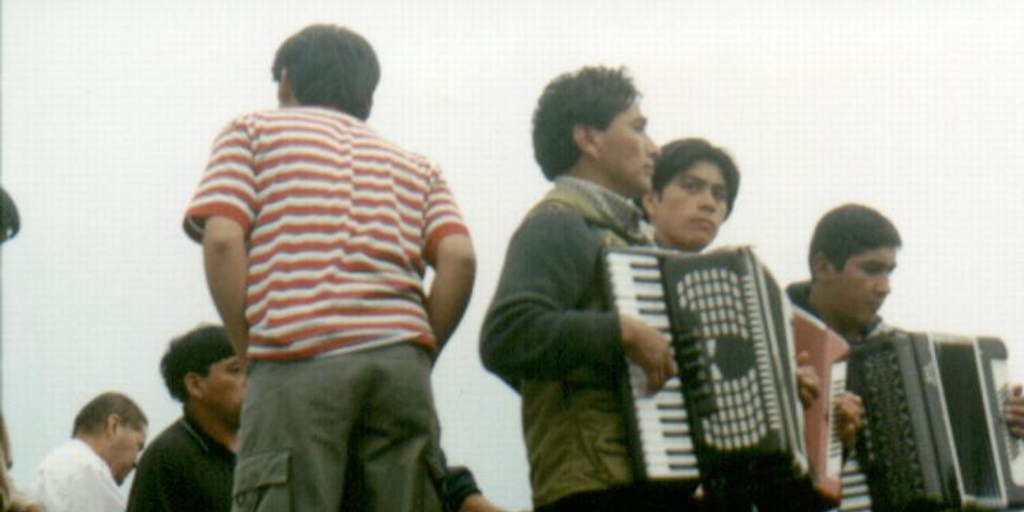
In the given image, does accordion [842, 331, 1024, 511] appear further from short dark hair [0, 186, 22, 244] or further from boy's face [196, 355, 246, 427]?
short dark hair [0, 186, 22, 244]

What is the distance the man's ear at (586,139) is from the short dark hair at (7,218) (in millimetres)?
1258

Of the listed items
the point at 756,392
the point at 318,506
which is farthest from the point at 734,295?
the point at 318,506

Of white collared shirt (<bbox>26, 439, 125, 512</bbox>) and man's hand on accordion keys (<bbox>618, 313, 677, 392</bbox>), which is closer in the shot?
man's hand on accordion keys (<bbox>618, 313, 677, 392</bbox>)

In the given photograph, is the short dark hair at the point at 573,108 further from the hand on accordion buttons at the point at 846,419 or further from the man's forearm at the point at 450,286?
the hand on accordion buttons at the point at 846,419

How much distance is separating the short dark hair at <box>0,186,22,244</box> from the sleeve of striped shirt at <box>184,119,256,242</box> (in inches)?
24.6

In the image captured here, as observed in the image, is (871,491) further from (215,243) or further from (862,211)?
(215,243)

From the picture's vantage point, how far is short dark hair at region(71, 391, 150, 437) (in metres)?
6.04

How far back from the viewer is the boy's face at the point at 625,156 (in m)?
3.63

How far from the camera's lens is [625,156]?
3.64 metres

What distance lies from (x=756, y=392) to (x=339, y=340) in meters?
0.87

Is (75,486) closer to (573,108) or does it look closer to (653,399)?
(573,108)

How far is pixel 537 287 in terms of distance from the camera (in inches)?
128

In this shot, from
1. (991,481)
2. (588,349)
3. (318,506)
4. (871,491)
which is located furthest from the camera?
(991,481)

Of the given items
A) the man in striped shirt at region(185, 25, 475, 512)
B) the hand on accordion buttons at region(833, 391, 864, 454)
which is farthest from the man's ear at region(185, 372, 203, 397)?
the hand on accordion buttons at region(833, 391, 864, 454)
